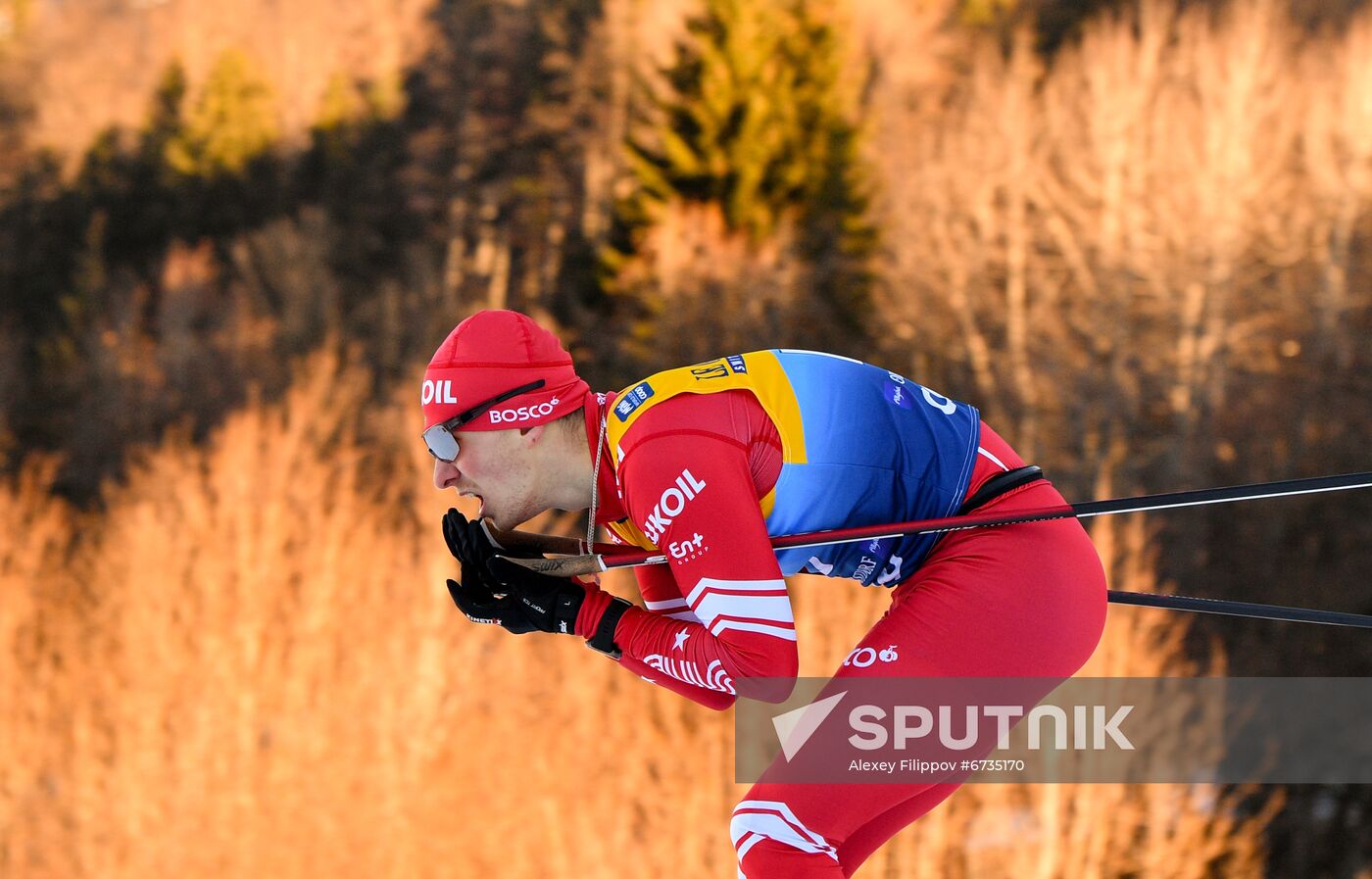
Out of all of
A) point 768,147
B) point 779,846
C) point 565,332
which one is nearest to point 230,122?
point 565,332

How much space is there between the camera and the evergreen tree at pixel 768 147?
26.5 metres

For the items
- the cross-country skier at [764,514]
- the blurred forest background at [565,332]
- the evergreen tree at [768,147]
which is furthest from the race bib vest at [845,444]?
the evergreen tree at [768,147]

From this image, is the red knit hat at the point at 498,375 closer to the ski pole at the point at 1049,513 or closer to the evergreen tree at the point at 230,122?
the ski pole at the point at 1049,513

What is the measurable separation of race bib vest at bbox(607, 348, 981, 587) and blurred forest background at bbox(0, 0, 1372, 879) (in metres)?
4.81

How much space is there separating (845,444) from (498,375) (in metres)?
0.79

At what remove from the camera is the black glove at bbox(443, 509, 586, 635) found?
3.23 m

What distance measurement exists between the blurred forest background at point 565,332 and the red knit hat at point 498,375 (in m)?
5.05

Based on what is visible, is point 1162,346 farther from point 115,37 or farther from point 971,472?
point 115,37

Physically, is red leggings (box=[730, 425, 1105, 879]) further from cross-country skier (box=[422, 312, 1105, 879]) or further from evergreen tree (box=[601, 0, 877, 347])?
evergreen tree (box=[601, 0, 877, 347])

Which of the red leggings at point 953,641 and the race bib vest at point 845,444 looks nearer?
the red leggings at point 953,641

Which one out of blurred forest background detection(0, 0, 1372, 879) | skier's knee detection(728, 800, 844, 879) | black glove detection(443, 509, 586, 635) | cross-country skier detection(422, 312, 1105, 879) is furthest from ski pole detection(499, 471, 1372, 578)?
blurred forest background detection(0, 0, 1372, 879)

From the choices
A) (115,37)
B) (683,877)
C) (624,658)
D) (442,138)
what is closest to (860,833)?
(624,658)

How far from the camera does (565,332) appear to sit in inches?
1132

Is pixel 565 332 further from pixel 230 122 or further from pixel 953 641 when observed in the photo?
pixel 953 641
